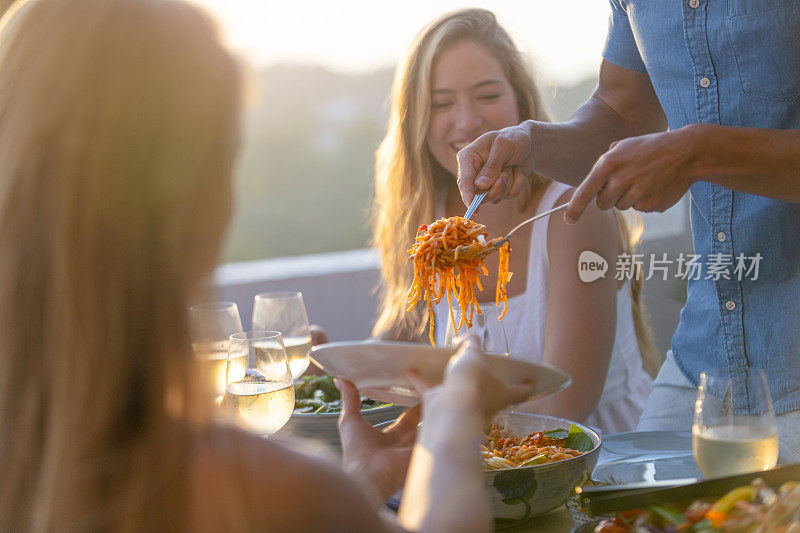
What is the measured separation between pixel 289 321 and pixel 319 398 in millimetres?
245

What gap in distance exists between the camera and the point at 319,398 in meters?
1.96

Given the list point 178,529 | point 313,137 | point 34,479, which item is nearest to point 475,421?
point 178,529

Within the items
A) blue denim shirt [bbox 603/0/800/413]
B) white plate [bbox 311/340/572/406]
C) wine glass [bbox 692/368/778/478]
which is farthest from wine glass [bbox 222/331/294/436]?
blue denim shirt [bbox 603/0/800/413]

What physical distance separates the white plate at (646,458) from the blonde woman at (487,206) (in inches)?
29.5

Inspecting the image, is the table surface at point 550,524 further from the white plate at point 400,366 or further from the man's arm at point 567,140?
the man's arm at point 567,140

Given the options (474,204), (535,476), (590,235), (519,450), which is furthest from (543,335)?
(535,476)

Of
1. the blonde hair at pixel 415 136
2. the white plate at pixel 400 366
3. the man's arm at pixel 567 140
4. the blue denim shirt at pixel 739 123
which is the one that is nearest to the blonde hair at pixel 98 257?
the white plate at pixel 400 366

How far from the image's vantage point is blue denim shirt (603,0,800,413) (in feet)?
5.96

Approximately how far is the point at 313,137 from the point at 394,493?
729 cm

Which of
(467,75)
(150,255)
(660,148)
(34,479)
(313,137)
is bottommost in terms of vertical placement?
(34,479)

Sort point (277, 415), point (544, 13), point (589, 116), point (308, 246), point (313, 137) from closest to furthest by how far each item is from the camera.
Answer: point (277, 415) < point (589, 116) < point (544, 13) < point (313, 137) < point (308, 246)

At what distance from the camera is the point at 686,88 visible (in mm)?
1951

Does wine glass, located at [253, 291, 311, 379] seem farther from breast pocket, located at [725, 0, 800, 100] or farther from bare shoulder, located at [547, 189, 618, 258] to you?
breast pocket, located at [725, 0, 800, 100]

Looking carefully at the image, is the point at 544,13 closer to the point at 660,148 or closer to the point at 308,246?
the point at 660,148
